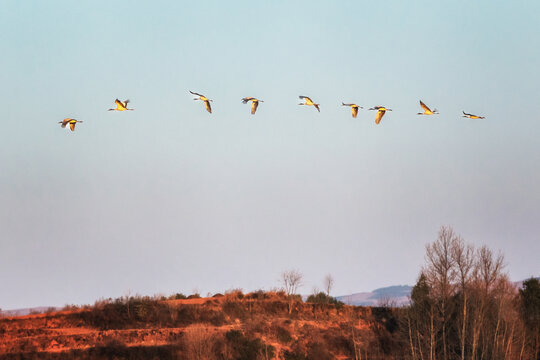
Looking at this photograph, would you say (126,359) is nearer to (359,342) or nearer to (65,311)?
(65,311)

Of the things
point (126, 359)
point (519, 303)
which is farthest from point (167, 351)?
point (519, 303)

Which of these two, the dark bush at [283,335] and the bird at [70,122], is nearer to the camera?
the bird at [70,122]

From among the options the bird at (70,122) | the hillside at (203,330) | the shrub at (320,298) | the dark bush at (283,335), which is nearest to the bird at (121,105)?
the bird at (70,122)

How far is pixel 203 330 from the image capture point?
176 ft

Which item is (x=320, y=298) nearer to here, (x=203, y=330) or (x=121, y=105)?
(x=203, y=330)

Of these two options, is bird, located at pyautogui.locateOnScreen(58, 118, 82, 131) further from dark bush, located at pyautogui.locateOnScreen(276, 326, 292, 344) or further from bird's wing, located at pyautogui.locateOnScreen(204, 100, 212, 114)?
dark bush, located at pyautogui.locateOnScreen(276, 326, 292, 344)

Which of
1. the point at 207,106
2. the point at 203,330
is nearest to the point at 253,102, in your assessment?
the point at 207,106

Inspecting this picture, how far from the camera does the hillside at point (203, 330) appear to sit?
51000 mm

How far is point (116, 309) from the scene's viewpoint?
193 ft

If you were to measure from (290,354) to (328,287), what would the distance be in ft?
70.0

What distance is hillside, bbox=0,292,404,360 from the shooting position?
5100 centimetres

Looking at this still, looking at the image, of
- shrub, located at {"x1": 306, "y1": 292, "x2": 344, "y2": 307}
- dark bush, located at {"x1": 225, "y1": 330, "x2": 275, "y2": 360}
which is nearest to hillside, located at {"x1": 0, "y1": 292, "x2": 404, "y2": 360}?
dark bush, located at {"x1": 225, "y1": 330, "x2": 275, "y2": 360}

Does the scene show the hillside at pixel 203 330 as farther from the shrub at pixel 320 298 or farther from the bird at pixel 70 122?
the bird at pixel 70 122

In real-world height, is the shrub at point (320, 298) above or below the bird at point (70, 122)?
below
